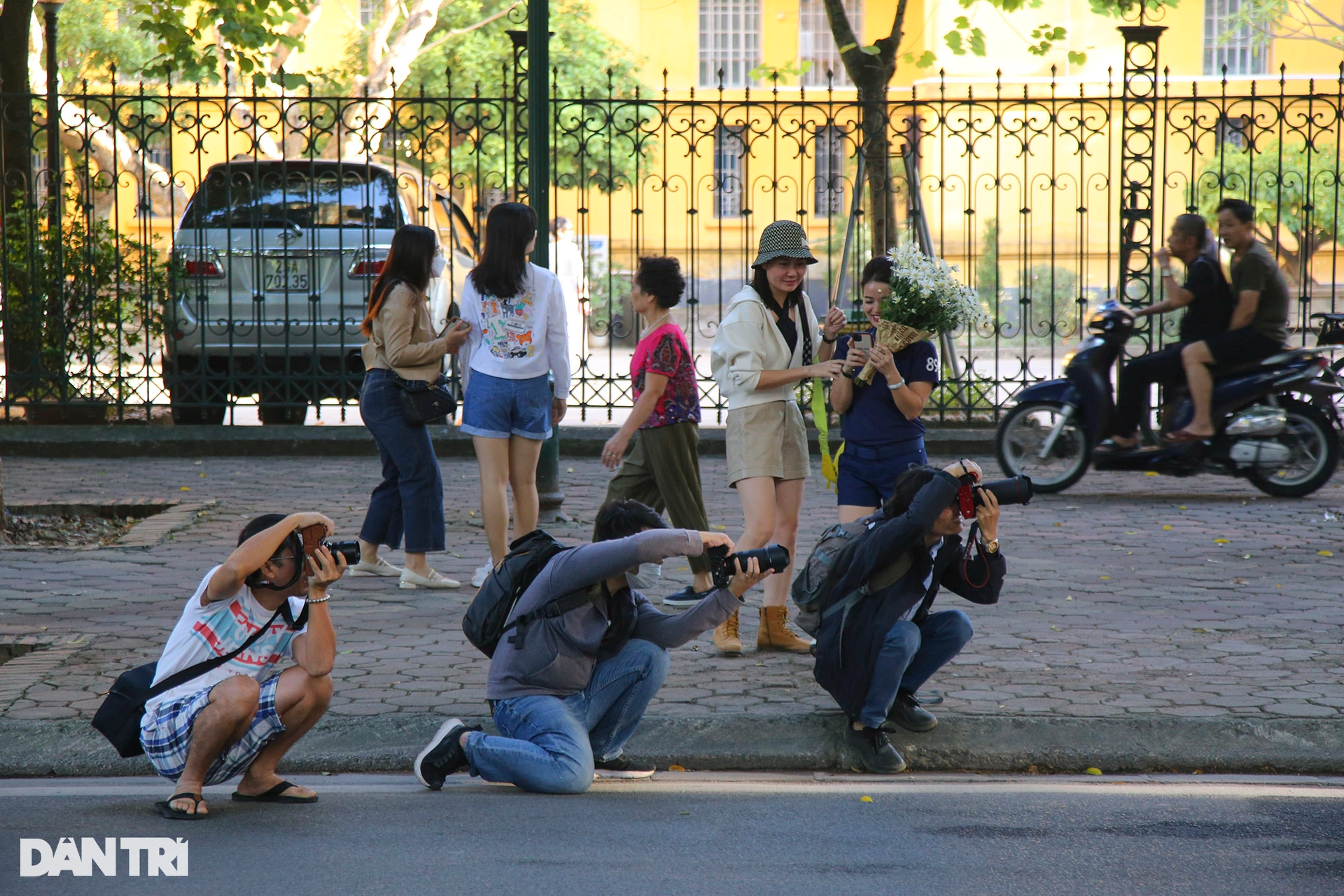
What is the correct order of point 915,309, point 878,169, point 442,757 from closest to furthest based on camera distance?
point 442,757 → point 915,309 → point 878,169

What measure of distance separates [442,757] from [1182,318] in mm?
7301

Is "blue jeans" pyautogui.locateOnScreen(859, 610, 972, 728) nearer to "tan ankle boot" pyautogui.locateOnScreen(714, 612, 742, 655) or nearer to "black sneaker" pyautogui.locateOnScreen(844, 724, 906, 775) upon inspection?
"black sneaker" pyautogui.locateOnScreen(844, 724, 906, 775)

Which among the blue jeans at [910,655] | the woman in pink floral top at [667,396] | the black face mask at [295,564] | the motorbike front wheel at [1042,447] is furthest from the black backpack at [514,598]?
the motorbike front wheel at [1042,447]

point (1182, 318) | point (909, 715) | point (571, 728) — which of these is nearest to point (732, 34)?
point (1182, 318)

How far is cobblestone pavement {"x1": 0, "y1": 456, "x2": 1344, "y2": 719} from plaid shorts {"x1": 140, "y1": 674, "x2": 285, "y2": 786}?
34.8 inches

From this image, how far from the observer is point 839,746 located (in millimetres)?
5145

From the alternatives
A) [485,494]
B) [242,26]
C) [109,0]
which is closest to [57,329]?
[242,26]

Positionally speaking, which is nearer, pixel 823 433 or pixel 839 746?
pixel 839 746

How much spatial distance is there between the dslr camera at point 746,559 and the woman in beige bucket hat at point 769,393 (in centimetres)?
160

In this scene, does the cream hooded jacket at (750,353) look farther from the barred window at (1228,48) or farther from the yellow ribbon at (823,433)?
the barred window at (1228,48)

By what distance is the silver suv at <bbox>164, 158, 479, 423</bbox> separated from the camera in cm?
1231

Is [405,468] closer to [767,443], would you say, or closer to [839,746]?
[767,443]

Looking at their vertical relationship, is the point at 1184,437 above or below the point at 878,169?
below

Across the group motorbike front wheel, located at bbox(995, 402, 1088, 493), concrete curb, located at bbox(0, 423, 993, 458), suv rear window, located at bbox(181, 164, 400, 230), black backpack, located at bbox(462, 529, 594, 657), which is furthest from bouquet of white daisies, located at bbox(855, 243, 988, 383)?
suv rear window, located at bbox(181, 164, 400, 230)
